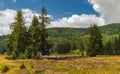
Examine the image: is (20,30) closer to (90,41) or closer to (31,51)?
(31,51)

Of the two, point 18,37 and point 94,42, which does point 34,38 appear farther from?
point 94,42

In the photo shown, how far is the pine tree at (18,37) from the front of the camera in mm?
67688

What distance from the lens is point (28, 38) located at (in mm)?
70062

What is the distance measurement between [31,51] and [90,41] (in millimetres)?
26713

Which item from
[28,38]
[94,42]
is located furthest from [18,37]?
[94,42]

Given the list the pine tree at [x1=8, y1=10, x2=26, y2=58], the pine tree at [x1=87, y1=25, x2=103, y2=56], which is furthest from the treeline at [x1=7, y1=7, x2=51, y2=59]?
the pine tree at [x1=87, y1=25, x2=103, y2=56]

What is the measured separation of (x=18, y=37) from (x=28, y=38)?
346cm

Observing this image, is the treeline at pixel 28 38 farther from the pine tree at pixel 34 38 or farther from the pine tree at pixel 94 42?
the pine tree at pixel 94 42

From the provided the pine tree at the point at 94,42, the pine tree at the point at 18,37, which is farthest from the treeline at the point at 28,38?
the pine tree at the point at 94,42

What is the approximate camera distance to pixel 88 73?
34688mm

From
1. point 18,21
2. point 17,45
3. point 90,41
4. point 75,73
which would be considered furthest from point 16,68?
point 90,41

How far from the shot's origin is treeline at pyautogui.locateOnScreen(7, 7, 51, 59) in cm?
6775

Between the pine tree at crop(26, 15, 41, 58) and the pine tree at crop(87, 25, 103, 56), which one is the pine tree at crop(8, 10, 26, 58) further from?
the pine tree at crop(87, 25, 103, 56)

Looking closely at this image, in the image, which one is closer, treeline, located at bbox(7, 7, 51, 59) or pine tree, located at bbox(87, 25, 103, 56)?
treeline, located at bbox(7, 7, 51, 59)
